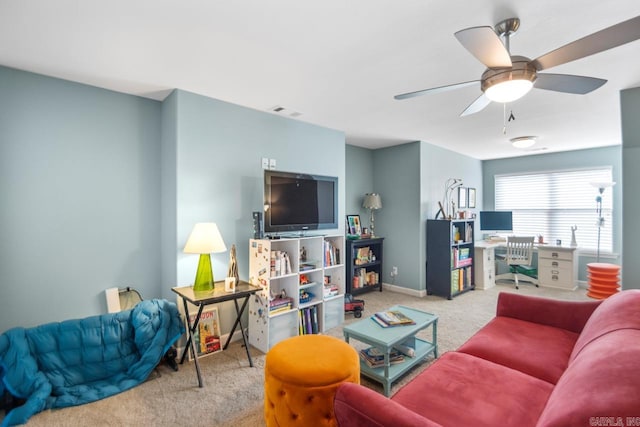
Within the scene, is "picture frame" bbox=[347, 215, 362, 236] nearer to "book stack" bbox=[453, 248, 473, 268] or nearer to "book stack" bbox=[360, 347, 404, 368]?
"book stack" bbox=[453, 248, 473, 268]

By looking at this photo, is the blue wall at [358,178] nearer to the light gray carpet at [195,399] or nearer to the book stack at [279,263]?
the book stack at [279,263]

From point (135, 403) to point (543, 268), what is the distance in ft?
20.1

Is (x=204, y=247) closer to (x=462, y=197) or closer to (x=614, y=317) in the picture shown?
(x=614, y=317)

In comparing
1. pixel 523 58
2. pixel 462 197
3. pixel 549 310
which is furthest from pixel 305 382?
pixel 462 197

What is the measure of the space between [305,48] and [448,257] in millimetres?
3681

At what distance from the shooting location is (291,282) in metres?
3.00

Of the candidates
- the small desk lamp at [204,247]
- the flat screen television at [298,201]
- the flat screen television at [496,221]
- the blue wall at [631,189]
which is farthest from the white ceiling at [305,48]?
the flat screen television at [496,221]

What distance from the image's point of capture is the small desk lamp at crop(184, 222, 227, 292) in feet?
→ 7.85

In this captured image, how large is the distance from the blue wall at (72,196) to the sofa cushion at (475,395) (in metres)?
2.63

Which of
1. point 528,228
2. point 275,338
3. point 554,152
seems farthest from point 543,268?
point 275,338

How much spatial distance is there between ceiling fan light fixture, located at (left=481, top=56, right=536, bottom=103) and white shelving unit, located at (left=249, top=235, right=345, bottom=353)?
2.03m

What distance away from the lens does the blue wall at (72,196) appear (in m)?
2.24

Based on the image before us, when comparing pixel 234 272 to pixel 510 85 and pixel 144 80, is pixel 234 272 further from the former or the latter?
pixel 510 85

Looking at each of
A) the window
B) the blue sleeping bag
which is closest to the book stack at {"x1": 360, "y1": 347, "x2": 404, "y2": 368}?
the blue sleeping bag
